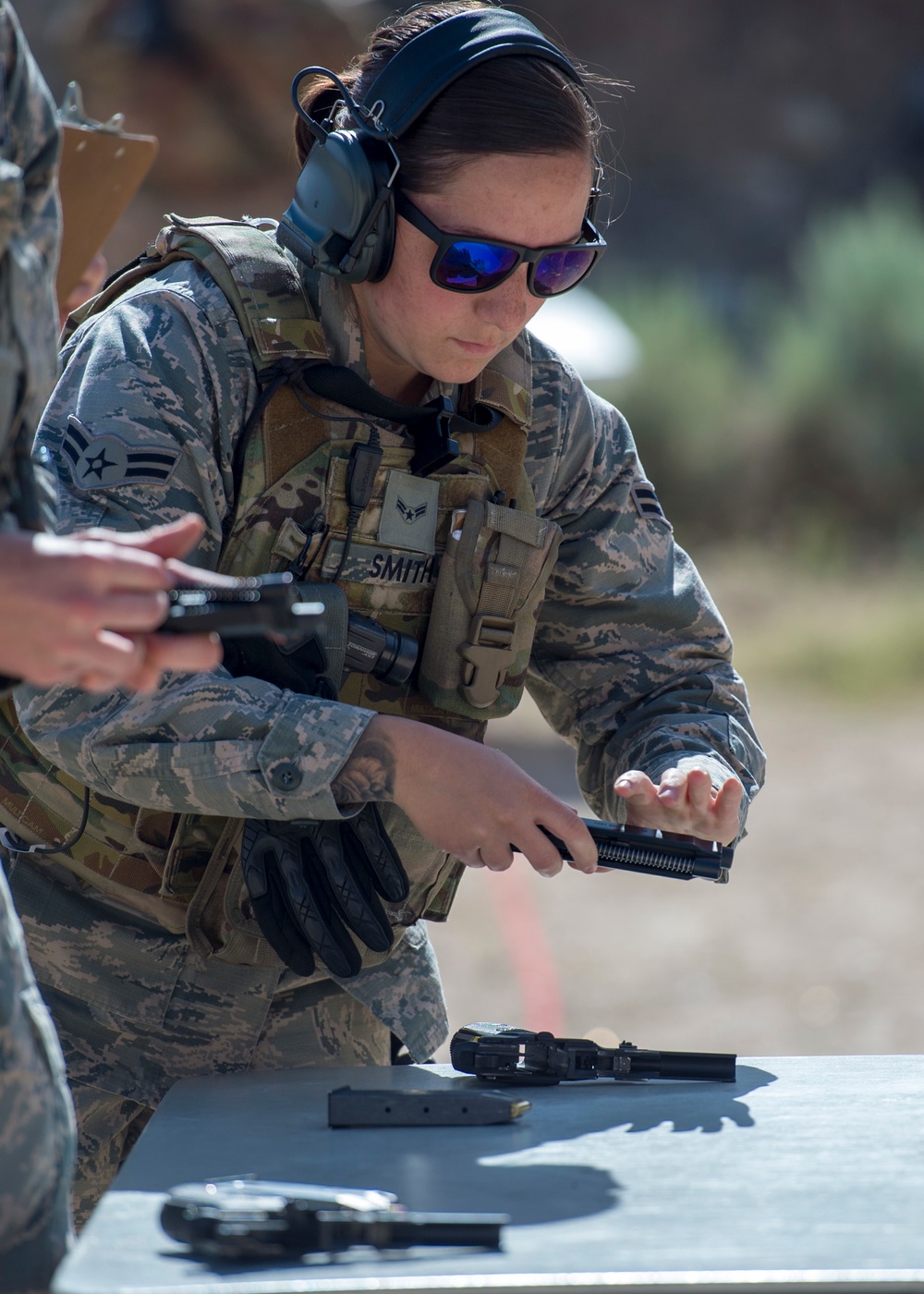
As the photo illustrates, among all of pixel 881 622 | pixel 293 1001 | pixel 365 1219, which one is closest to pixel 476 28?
pixel 293 1001

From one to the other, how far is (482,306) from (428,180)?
18 cm

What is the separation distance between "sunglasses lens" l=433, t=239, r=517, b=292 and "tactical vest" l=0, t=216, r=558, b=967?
0.19 meters

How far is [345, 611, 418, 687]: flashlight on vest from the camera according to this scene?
204 centimetres

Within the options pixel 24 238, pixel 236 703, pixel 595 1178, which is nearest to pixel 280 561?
pixel 236 703

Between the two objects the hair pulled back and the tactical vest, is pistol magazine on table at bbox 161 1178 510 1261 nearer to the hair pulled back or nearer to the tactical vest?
the tactical vest

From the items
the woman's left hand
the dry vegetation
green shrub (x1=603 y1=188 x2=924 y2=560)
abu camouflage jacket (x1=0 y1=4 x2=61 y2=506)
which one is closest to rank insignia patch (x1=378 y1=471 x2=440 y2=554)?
the woman's left hand

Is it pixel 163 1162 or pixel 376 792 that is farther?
pixel 376 792

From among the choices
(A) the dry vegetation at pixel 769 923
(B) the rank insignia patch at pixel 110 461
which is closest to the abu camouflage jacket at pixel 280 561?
(B) the rank insignia patch at pixel 110 461

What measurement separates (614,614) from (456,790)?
2.26ft

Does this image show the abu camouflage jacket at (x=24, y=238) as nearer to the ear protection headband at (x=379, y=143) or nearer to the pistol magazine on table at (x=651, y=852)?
the ear protection headband at (x=379, y=143)

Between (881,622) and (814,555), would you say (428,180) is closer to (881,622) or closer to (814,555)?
(881,622)

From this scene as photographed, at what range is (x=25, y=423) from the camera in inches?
50.2

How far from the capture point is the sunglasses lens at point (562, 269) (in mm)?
2010

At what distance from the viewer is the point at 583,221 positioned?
83.0 inches
